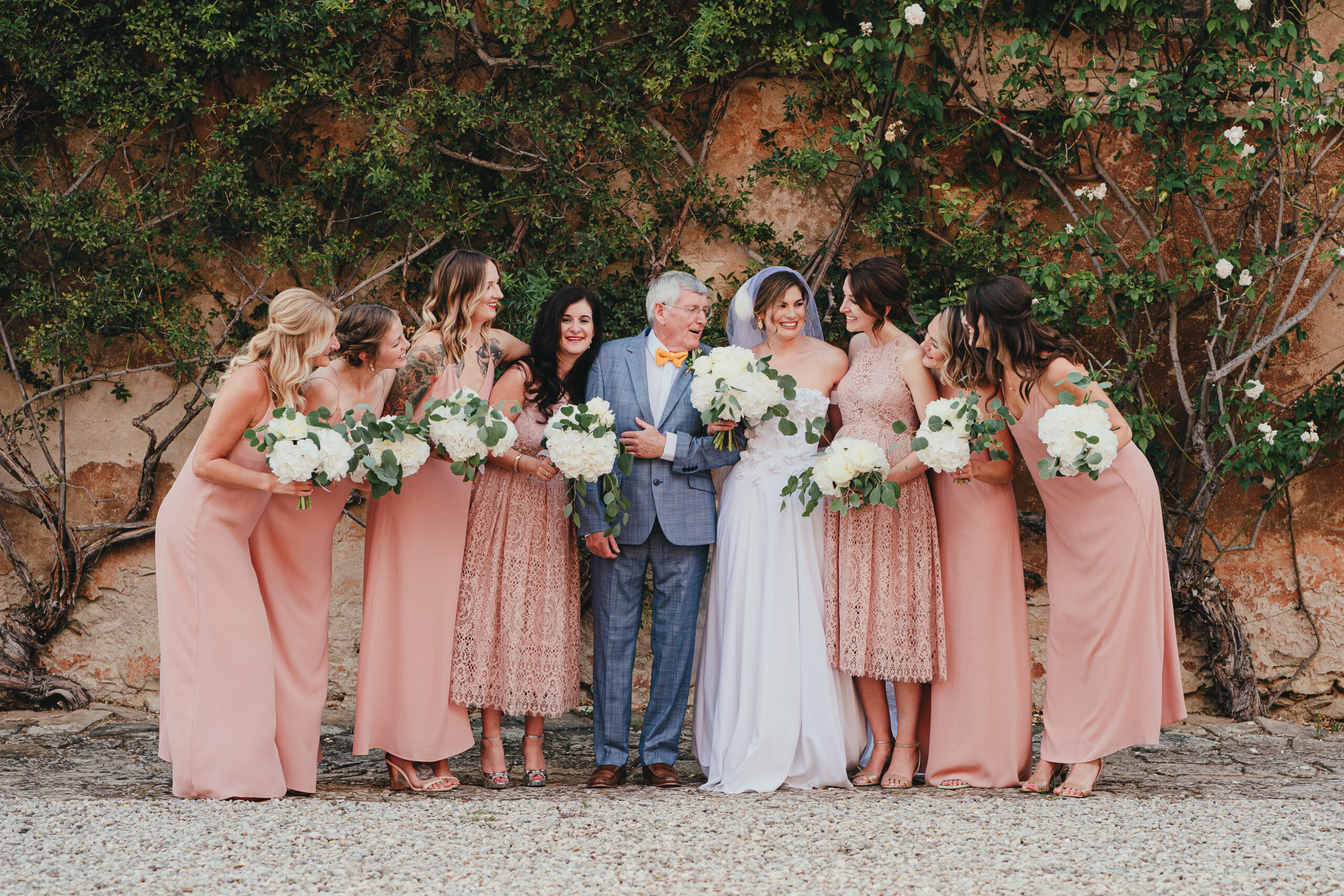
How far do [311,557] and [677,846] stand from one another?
199cm

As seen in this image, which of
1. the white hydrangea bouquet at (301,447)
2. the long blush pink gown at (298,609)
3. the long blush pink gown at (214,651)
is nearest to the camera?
the white hydrangea bouquet at (301,447)

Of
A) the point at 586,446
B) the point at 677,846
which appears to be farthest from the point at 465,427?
the point at 677,846

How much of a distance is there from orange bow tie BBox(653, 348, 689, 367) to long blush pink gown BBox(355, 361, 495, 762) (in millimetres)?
945

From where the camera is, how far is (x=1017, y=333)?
426 centimetres

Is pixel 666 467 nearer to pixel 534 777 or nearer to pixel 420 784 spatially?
pixel 534 777

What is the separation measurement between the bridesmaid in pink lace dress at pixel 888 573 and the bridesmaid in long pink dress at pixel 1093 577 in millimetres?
413

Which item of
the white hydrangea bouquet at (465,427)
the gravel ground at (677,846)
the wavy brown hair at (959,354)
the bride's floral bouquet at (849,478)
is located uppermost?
the wavy brown hair at (959,354)

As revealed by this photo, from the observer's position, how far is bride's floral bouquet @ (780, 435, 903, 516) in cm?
419

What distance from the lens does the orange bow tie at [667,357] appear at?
15.2 ft

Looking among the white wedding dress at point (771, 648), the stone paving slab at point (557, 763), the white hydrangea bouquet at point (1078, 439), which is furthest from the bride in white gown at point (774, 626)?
the white hydrangea bouquet at point (1078, 439)

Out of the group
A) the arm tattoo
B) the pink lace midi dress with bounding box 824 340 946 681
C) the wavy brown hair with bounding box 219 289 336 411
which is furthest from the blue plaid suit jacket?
the wavy brown hair with bounding box 219 289 336 411

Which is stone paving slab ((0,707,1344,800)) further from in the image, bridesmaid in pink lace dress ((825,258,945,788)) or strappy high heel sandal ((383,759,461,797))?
bridesmaid in pink lace dress ((825,258,945,788))

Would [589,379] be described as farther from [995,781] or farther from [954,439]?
[995,781]

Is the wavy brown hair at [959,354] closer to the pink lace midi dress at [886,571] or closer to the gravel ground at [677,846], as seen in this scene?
the pink lace midi dress at [886,571]
